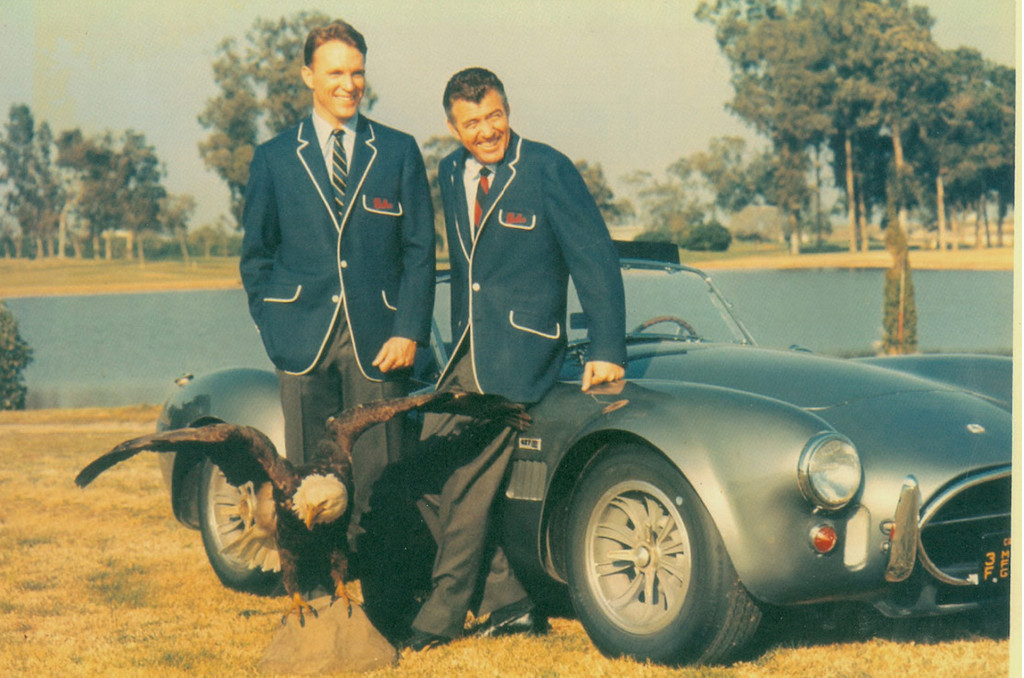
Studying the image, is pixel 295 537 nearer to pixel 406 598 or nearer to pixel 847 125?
pixel 406 598

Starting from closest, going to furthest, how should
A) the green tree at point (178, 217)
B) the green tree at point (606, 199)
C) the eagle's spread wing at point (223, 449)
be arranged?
the eagle's spread wing at point (223, 449)
the green tree at point (606, 199)
the green tree at point (178, 217)

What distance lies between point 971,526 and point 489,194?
1930 mm

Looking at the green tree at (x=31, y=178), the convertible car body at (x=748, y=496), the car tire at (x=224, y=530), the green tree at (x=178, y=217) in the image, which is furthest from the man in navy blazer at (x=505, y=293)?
the green tree at (x=178, y=217)

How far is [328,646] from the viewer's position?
146 inches

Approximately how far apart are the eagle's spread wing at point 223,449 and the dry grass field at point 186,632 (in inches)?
26.9

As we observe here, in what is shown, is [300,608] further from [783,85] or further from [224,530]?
[783,85]

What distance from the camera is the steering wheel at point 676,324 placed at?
4.78 m

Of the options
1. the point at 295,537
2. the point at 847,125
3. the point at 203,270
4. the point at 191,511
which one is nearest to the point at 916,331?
the point at 847,125

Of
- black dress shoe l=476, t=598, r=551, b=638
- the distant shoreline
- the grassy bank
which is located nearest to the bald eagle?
black dress shoe l=476, t=598, r=551, b=638

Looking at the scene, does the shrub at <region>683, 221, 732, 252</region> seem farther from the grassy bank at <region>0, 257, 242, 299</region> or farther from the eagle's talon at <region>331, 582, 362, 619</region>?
the grassy bank at <region>0, 257, 242, 299</region>

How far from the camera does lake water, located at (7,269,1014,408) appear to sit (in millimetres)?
15820

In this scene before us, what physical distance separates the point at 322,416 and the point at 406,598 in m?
0.79

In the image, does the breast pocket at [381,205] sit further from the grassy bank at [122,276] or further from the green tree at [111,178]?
the green tree at [111,178]

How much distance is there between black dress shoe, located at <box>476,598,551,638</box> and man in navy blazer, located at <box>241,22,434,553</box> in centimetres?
64
